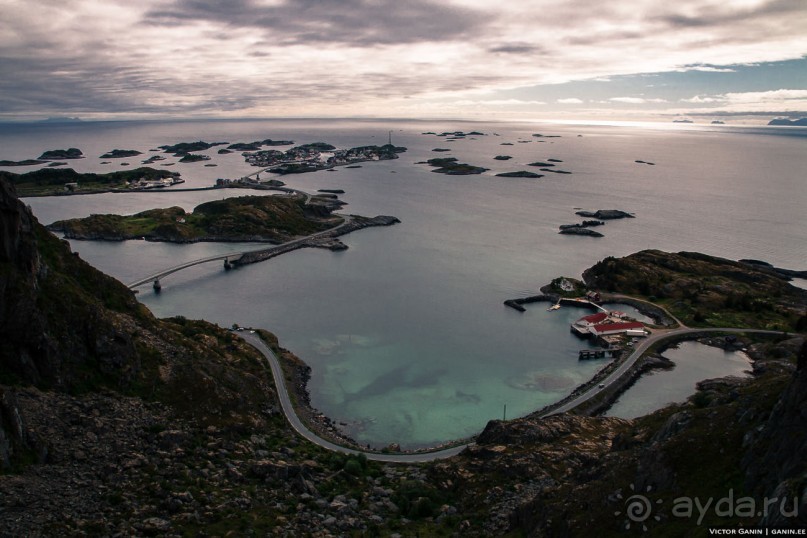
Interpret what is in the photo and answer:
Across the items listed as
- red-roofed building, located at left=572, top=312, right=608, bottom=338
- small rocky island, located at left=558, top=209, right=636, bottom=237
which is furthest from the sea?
small rocky island, located at left=558, top=209, right=636, bottom=237

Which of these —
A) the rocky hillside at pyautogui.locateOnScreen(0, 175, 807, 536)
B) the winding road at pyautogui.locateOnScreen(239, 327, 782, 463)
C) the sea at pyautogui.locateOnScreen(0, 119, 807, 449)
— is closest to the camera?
the rocky hillside at pyautogui.locateOnScreen(0, 175, 807, 536)

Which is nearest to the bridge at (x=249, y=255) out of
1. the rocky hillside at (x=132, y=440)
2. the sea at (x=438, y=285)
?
the sea at (x=438, y=285)

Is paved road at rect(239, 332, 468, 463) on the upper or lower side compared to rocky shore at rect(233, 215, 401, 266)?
lower

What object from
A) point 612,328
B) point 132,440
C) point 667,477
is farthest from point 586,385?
point 132,440

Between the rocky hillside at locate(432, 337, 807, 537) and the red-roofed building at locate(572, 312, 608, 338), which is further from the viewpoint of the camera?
the red-roofed building at locate(572, 312, 608, 338)

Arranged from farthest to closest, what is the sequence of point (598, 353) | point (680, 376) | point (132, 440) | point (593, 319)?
point (593, 319) → point (598, 353) → point (680, 376) → point (132, 440)

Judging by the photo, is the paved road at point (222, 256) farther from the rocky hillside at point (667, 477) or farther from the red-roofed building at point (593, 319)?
the rocky hillside at point (667, 477)

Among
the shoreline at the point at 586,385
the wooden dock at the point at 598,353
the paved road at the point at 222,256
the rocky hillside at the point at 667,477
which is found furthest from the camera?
the paved road at the point at 222,256

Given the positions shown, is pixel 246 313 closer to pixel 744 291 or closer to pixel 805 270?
pixel 744 291

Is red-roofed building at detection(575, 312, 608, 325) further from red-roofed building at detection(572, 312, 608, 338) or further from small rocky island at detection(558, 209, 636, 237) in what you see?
small rocky island at detection(558, 209, 636, 237)

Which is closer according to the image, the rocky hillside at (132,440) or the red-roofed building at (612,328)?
the rocky hillside at (132,440)

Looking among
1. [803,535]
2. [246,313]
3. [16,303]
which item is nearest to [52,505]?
[16,303]

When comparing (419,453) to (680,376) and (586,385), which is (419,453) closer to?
(586,385)
